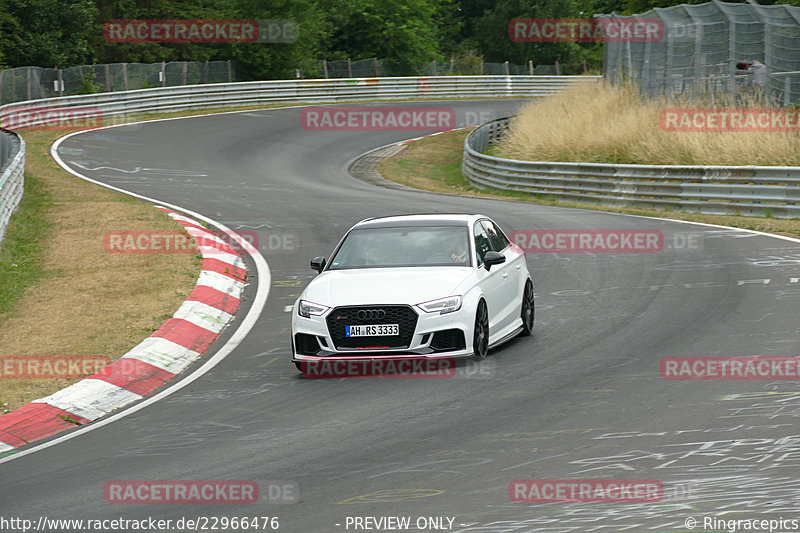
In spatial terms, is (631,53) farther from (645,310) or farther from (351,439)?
(351,439)

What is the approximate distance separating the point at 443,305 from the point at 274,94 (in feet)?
148

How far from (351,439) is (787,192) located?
1654 cm

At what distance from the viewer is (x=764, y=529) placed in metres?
5.70

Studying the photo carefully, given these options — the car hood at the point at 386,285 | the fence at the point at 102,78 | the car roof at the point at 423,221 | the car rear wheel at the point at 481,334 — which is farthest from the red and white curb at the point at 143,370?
the fence at the point at 102,78

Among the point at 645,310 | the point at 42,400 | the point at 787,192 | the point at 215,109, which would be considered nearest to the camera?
the point at 42,400

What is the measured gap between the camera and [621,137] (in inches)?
1185

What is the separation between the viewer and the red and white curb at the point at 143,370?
30.2ft

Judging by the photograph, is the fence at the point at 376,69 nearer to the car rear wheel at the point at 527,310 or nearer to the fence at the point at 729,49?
the fence at the point at 729,49

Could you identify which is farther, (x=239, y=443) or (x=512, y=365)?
(x=512, y=365)

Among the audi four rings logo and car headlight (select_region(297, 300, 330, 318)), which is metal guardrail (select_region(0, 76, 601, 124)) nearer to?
car headlight (select_region(297, 300, 330, 318))

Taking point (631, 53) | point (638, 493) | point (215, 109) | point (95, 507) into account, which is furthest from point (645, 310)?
point (215, 109)

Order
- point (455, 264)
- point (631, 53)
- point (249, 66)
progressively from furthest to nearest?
point (249, 66)
point (631, 53)
point (455, 264)

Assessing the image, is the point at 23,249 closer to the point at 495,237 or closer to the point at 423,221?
the point at 423,221

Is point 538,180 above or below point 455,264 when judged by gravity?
below
